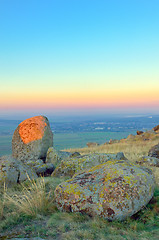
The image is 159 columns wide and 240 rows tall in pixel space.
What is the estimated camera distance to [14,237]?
4.18 meters

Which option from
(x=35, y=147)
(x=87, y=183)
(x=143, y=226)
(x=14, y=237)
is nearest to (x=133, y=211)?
(x=143, y=226)

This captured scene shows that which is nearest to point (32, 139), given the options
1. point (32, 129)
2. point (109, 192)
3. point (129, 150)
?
point (32, 129)

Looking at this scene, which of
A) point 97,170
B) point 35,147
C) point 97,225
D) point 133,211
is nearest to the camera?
point 97,225

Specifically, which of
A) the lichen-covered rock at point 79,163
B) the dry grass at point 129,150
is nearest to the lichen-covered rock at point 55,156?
the lichen-covered rock at point 79,163

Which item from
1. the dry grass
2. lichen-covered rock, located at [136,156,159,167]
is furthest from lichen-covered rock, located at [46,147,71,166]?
the dry grass

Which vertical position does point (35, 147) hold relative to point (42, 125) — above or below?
below

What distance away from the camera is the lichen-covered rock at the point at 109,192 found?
16.2ft

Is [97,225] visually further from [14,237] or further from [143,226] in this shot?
[14,237]

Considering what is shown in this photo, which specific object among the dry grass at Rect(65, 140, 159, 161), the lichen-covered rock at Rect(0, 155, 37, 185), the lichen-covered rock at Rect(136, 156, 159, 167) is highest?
the lichen-covered rock at Rect(0, 155, 37, 185)

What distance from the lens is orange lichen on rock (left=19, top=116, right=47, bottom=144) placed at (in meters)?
13.4

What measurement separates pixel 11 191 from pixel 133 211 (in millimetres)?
3978

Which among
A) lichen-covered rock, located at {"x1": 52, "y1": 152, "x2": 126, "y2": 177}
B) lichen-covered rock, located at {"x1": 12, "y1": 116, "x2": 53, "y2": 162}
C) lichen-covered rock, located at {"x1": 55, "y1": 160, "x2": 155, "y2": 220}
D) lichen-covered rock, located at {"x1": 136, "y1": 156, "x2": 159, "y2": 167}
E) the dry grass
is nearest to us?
lichen-covered rock, located at {"x1": 55, "y1": 160, "x2": 155, "y2": 220}

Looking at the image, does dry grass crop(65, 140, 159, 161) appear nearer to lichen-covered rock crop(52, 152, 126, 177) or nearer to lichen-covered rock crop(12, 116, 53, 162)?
lichen-covered rock crop(52, 152, 126, 177)

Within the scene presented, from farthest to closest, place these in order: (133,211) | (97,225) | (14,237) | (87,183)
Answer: (87,183), (133,211), (97,225), (14,237)
